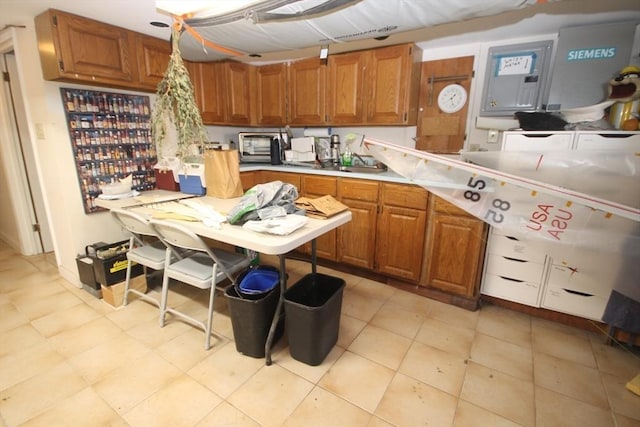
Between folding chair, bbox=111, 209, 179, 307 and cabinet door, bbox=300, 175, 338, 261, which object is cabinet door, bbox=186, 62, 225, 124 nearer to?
cabinet door, bbox=300, 175, 338, 261

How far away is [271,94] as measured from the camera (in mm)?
3449

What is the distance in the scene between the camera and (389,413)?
1484mm

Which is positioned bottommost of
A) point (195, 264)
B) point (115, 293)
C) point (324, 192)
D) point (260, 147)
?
point (115, 293)

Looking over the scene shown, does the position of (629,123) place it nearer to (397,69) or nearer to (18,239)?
(397,69)

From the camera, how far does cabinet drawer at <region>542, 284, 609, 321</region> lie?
2036 mm

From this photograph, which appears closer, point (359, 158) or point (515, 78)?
point (515, 78)

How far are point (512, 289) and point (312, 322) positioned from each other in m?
1.66

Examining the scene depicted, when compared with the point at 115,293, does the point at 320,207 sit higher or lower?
higher

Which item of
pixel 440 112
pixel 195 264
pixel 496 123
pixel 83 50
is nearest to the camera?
pixel 195 264

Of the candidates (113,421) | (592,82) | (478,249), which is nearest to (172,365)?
(113,421)

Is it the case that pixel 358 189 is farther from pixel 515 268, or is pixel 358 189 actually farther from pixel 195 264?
pixel 195 264

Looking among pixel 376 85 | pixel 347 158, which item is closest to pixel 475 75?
pixel 376 85

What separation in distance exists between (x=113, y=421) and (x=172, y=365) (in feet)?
1.22

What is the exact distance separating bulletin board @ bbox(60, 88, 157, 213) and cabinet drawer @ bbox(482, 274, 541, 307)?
311 cm
